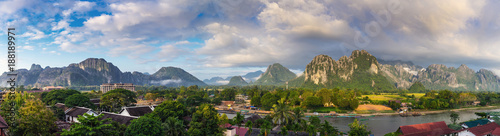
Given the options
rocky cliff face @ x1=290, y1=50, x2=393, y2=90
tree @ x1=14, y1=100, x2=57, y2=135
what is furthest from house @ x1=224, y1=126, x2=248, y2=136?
rocky cliff face @ x1=290, y1=50, x2=393, y2=90

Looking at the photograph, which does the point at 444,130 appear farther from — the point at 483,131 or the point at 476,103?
the point at 476,103

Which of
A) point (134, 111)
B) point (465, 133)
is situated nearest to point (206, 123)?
point (134, 111)

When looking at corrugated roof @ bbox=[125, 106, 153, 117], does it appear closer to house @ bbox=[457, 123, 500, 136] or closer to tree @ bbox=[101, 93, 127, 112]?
tree @ bbox=[101, 93, 127, 112]

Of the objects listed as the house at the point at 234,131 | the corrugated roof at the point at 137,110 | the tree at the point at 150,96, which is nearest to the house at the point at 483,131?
the house at the point at 234,131

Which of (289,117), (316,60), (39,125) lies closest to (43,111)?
(39,125)

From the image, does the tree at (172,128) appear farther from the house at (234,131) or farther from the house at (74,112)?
the house at (74,112)

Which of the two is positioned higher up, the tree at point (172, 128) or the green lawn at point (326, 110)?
the tree at point (172, 128)
